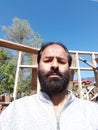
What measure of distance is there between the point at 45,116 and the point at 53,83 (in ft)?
0.65

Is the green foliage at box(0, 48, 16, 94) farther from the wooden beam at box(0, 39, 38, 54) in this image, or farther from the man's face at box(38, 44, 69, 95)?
the man's face at box(38, 44, 69, 95)

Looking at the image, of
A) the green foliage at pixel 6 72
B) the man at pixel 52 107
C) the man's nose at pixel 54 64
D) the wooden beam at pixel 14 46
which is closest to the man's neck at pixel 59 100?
the man at pixel 52 107

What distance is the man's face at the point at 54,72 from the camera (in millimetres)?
1625

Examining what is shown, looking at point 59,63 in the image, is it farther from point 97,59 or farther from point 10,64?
A: point 10,64

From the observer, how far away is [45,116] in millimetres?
1508

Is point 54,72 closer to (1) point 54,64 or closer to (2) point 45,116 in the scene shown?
(1) point 54,64

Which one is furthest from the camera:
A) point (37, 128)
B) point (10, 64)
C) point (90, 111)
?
point (10, 64)

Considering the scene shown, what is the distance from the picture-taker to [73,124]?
149 centimetres

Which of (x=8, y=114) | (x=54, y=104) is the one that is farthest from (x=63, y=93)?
(x=8, y=114)

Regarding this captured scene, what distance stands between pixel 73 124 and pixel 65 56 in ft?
1.35

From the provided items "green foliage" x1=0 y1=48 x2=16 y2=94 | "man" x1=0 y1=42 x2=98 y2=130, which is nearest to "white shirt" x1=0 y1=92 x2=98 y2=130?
"man" x1=0 y1=42 x2=98 y2=130

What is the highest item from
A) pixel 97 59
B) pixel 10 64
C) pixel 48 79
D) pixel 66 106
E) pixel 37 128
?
pixel 10 64

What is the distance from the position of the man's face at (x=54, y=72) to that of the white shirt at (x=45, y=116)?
0.06 metres

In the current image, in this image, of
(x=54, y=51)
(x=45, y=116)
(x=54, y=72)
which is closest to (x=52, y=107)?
(x=45, y=116)
